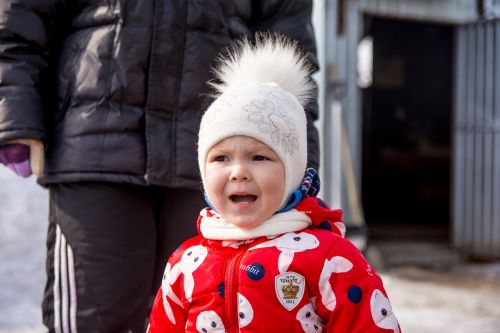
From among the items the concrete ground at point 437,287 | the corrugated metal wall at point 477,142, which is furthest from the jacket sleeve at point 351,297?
the corrugated metal wall at point 477,142

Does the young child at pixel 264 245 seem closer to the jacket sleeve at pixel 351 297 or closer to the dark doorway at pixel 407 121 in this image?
the jacket sleeve at pixel 351 297

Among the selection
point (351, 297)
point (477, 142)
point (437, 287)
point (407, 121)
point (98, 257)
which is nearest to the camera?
point (351, 297)

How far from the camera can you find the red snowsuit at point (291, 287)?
126 centimetres

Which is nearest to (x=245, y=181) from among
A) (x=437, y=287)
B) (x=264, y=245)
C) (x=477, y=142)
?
(x=264, y=245)

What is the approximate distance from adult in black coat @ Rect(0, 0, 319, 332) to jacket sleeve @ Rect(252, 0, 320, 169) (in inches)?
Result: 4.3

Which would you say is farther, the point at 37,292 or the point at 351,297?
the point at 37,292

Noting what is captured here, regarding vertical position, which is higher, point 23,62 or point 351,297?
point 23,62

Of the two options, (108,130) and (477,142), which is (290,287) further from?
(477,142)

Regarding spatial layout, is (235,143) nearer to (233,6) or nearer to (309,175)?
(309,175)

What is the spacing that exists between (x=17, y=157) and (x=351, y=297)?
3.07 feet

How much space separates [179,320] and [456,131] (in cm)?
505

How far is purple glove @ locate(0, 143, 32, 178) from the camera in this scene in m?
1.64

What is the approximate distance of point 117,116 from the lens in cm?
164

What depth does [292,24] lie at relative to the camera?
1.82m
